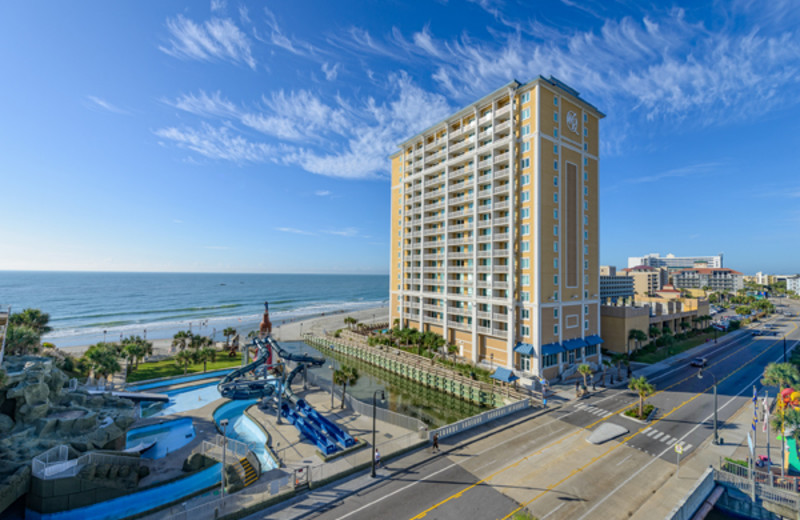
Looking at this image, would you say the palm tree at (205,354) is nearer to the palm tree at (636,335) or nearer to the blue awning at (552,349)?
the blue awning at (552,349)

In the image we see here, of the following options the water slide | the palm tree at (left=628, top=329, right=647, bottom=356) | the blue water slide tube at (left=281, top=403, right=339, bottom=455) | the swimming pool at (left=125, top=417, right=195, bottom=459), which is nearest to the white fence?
the blue water slide tube at (left=281, top=403, right=339, bottom=455)

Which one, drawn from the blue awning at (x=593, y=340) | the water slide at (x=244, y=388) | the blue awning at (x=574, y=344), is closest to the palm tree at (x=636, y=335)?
the blue awning at (x=593, y=340)

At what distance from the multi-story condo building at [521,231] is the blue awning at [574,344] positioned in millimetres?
184

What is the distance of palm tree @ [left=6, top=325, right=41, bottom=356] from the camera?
40600 millimetres

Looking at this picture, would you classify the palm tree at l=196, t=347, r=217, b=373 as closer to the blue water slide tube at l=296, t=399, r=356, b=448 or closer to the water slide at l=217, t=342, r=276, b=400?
the water slide at l=217, t=342, r=276, b=400

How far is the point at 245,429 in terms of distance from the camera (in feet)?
113

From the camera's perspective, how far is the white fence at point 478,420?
2945 cm

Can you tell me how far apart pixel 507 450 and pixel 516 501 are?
6.61 m

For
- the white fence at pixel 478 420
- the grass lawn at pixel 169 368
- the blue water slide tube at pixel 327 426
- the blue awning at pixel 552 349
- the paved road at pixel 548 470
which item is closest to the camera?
the paved road at pixel 548 470

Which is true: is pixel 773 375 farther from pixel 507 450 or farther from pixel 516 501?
pixel 516 501

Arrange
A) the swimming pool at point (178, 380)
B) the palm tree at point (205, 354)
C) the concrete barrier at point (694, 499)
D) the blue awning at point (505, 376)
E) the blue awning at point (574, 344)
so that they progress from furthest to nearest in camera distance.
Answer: the palm tree at point (205, 354), the blue awning at point (574, 344), the swimming pool at point (178, 380), the blue awning at point (505, 376), the concrete barrier at point (694, 499)

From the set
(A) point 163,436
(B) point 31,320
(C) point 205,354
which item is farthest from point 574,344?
(B) point 31,320

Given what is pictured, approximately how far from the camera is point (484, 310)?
54.9 meters

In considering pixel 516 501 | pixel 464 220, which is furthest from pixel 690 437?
pixel 464 220
